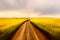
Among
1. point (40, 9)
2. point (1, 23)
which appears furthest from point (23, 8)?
point (1, 23)

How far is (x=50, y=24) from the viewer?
1.53m

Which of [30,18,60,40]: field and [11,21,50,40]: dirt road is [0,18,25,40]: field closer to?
[11,21,50,40]: dirt road

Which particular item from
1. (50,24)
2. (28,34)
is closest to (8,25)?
(28,34)

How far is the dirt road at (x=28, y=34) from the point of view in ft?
4.82

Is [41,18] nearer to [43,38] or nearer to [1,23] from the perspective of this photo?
[43,38]

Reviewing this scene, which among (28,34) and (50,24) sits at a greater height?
(50,24)

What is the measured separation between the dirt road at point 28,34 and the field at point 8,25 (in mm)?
63

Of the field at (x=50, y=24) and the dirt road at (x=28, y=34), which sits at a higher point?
the field at (x=50, y=24)

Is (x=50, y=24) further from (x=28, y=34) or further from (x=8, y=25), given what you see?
(x=8, y=25)

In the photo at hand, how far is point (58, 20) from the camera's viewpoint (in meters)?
1.56

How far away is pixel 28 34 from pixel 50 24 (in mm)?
276

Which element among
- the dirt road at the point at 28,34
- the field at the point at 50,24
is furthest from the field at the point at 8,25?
the field at the point at 50,24

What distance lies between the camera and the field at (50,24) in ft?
4.88

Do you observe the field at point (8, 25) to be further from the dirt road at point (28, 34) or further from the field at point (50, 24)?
the field at point (50, 24)
